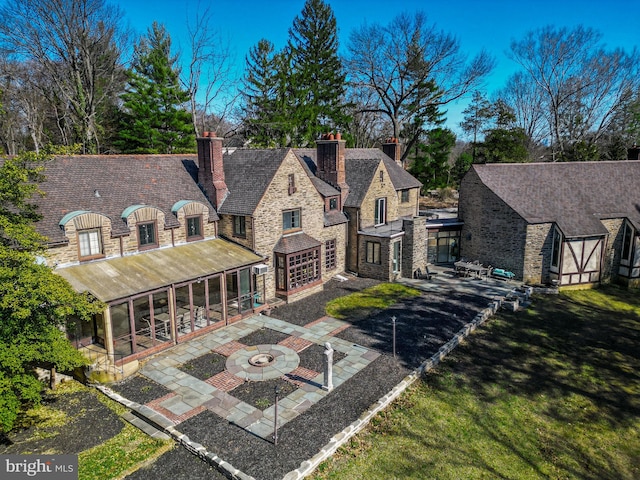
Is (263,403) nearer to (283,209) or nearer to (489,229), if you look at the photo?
(283,209)

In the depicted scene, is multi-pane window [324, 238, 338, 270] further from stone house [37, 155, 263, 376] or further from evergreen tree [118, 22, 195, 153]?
evergreen tree [118, 22, 195, 153]

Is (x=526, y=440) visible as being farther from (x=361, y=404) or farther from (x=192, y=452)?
(x=192, y=452)

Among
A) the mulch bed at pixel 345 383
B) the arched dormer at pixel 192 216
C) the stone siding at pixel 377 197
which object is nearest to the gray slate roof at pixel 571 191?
the stone siding at pixel 377 197

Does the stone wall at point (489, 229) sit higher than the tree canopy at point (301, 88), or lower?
lower

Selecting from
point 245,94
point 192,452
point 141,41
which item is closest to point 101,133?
point 141,41

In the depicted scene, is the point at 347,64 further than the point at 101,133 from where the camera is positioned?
Yes

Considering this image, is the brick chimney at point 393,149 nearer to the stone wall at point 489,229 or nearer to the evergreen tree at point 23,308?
the stone wall at point 489,229
